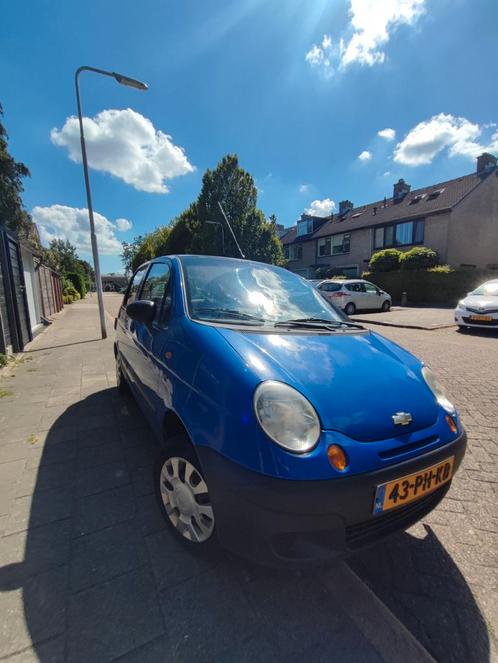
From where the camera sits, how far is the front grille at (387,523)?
4.53 feet

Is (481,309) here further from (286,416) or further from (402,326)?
(286,416)

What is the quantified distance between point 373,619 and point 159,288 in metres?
2.50

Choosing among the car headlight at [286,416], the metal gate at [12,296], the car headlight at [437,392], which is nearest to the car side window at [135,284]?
the car headlight at [286,416]

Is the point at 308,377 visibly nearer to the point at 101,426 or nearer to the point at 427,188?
the point at 101,426

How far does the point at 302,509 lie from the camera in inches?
49.1

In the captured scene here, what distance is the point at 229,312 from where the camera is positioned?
218cm

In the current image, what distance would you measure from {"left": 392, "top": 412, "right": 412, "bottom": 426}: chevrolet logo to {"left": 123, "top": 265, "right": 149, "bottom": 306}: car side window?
285 cm

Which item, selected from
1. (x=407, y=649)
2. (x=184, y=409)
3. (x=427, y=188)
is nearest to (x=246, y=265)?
(x=184, y=409)

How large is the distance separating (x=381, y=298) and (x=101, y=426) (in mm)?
A: 15038

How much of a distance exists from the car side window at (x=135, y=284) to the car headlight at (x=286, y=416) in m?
2.55

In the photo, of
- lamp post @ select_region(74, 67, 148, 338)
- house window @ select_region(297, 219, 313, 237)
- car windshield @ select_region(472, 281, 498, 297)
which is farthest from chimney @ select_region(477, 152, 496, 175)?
lamp post @ select_region(74, 67, 148, 338)

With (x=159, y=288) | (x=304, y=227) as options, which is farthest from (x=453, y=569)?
(x=304, y=227)

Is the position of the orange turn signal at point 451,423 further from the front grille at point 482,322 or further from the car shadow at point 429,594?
the front grille at point 482,322

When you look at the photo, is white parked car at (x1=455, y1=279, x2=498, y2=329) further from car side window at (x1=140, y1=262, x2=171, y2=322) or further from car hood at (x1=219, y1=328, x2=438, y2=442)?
car side window at (x1=140, y1=262, x2=171, y2=322)
